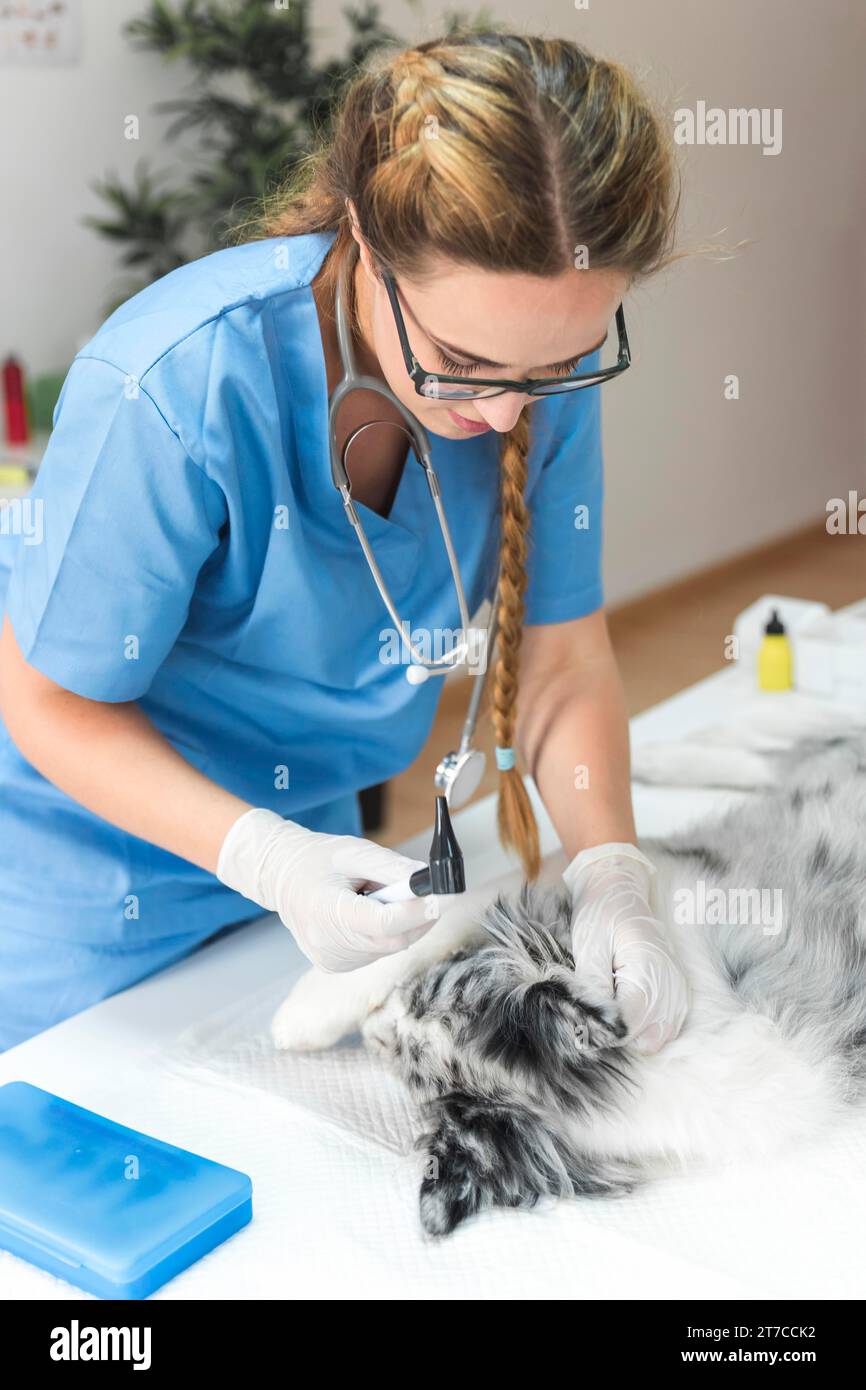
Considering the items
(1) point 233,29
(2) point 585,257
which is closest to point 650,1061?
(2) point 585,257

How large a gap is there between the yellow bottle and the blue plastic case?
3.70 feet

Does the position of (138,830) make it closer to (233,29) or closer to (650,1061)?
(650,1061)

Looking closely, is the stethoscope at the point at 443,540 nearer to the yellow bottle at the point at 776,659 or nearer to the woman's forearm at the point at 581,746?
the woman's forearm at the point at 581,746

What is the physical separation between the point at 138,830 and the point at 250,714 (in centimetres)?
17

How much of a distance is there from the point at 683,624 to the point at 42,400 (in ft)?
6.75

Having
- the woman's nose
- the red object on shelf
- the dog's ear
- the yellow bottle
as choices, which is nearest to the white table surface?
the dog's ear

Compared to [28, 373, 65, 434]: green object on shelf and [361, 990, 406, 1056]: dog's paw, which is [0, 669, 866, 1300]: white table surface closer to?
[361, 990, 406, 1056]: dog's paw

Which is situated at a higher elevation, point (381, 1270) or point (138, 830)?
point (138, 830)

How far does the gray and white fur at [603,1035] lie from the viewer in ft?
3.01

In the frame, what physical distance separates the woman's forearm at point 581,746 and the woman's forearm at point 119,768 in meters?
0.35

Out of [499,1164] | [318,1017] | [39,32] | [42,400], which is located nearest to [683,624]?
[42,400]

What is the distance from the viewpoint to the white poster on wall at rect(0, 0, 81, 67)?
2.47 meters

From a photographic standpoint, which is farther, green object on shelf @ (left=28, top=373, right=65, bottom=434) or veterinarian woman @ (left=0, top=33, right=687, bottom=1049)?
green object on shelf @ (left=28, top=373, right=65, bottom=434)
